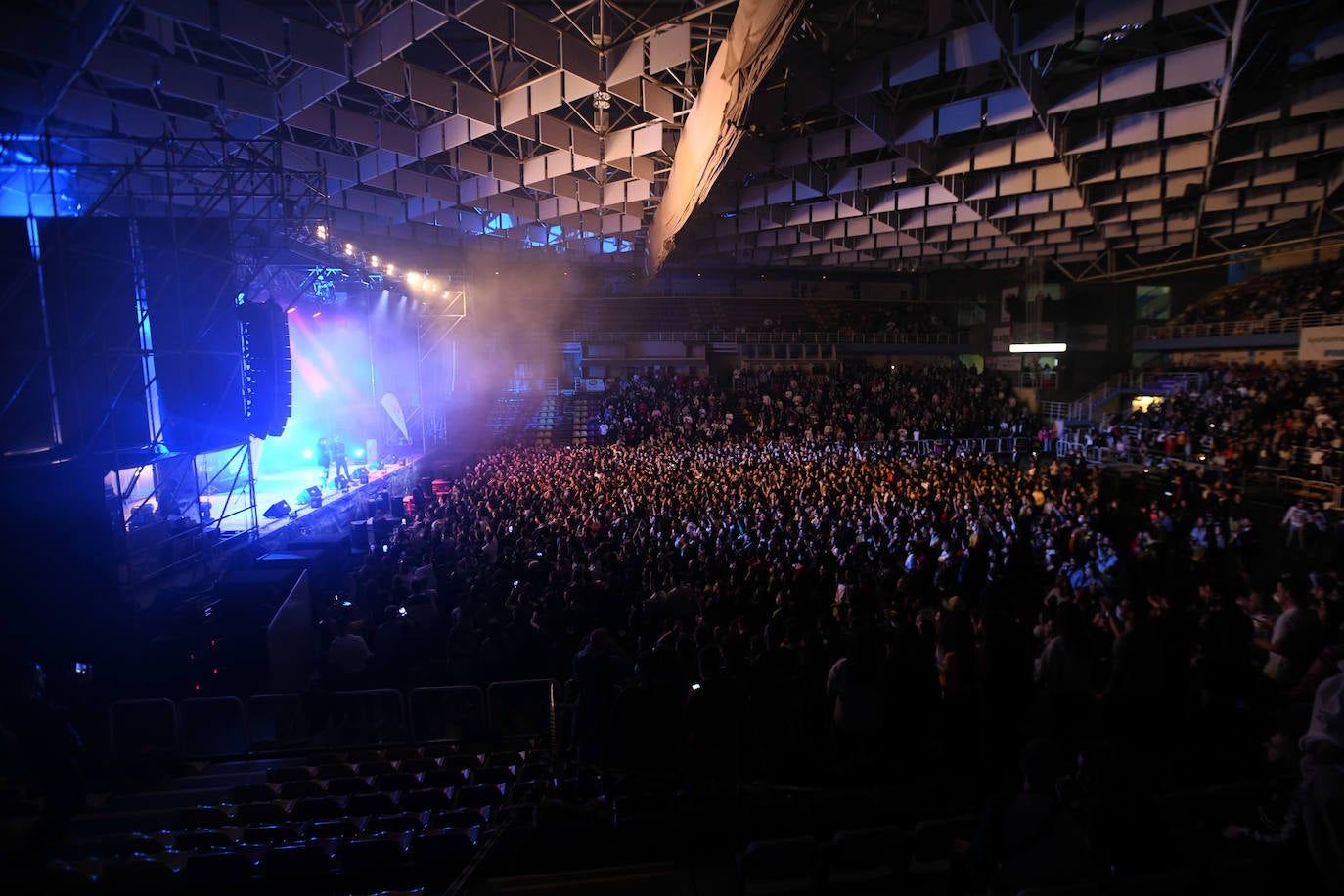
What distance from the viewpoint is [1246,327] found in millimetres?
24031

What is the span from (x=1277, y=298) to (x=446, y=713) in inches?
1278

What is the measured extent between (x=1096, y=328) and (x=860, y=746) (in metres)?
34.0

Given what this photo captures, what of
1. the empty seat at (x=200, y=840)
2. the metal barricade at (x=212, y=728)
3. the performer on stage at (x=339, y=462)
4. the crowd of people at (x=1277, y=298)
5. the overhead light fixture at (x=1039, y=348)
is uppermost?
the crowd of people at (x=1277, y=298)

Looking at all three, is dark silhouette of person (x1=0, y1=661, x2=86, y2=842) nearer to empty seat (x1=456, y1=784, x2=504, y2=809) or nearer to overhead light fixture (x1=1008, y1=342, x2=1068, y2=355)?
empty seat (x1=456, y1=784, x2=504, y2=809)

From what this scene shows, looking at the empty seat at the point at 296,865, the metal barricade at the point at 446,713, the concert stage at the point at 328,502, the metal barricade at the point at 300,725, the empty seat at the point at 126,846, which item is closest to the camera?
the empty seat at the point at 296,865

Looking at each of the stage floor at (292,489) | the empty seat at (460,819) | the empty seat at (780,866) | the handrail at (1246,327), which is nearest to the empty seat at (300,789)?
the empty seat at (460,819)

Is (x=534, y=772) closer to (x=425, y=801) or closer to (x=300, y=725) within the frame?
(x=425, y=801)

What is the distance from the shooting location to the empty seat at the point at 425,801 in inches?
156

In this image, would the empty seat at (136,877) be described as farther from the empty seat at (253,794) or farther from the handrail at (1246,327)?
the handrail at (1246,327)

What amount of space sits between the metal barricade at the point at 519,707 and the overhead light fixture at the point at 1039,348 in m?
30.8

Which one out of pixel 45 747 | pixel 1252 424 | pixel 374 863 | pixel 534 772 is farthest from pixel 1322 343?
pixel 45 747

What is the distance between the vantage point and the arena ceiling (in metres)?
7.23

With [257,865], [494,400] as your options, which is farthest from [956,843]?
[494,400]

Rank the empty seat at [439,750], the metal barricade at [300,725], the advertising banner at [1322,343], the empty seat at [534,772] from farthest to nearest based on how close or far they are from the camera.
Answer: the advertising banner at [1322,343], the metal barricade at [300,725], the empty seat at [439,750], the empty seat at [534,772]
